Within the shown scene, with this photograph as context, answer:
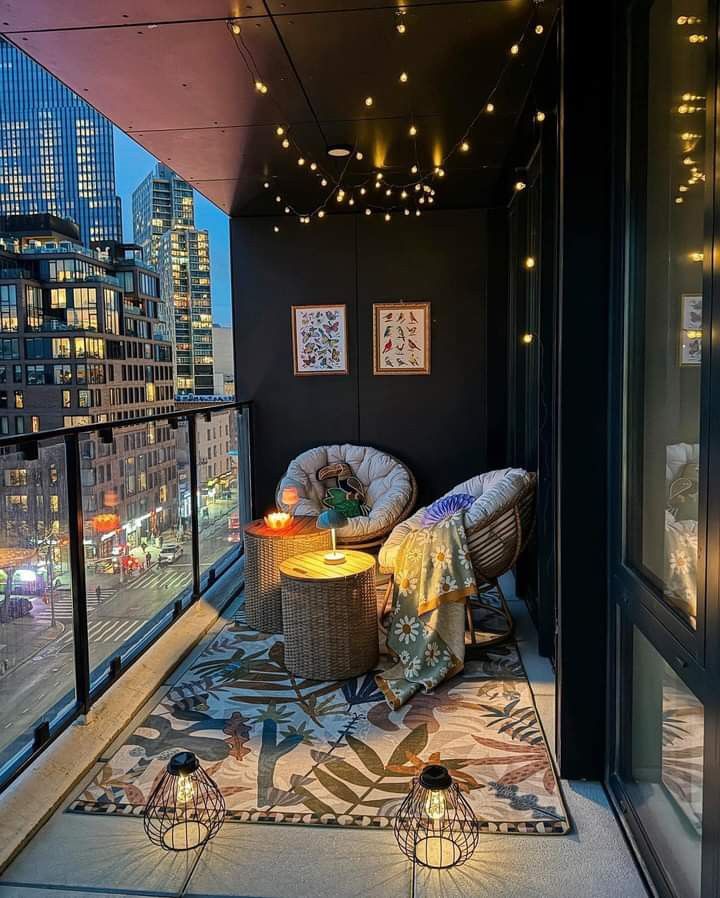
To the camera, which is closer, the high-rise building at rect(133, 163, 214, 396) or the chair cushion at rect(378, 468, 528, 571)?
the chair cushion at rect(378, 468, 528, 571)

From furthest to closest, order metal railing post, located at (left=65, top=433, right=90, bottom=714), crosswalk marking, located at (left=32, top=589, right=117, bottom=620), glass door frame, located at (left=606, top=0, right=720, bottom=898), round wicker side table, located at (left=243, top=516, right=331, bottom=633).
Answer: round wicker side table, located at (left=243, top=516, right=331, bottom=633) → metal railing post, located at (left=65, top=433, right=90, bottom=714) → crosswalk marking, located at (left=32, top=589, right=117, bottom=620) → glass door frame, located at (left=606, top=0, right=720, bottom=898)

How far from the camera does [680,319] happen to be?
166 cm

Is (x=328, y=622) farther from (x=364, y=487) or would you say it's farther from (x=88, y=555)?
(x=364, y=487)

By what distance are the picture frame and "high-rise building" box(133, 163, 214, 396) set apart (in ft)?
14.4

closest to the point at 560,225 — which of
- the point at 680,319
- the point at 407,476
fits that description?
the point at 680,319

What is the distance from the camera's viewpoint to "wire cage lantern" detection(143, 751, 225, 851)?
6.36 ft

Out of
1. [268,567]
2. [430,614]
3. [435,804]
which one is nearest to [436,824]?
[435,804]

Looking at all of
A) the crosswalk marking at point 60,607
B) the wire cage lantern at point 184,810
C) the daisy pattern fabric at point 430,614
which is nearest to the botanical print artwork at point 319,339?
the daisy pattern fabric at point 430,614

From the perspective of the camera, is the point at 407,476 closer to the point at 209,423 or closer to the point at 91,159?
the point at 209,423

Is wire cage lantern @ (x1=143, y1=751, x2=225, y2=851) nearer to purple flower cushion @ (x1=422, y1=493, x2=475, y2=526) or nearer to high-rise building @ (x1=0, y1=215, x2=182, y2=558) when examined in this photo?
high-rise building @ (x1=0, y1=215, x2=182, y2=558)

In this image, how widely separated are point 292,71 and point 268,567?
96.9 inches

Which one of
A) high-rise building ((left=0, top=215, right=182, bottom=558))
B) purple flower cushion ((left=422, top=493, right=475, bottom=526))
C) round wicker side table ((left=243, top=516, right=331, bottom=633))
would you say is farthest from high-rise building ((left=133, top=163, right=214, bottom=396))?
purple flower cushion ((left=422, top=493, right=475, bottom=526))

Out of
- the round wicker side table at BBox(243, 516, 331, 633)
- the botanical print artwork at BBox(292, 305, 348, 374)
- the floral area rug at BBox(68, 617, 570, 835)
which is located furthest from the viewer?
the botanical print artwork at BBox(292, 305, 348, 374)

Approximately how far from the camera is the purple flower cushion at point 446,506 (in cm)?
421
